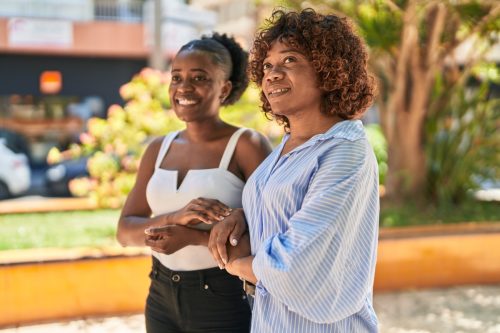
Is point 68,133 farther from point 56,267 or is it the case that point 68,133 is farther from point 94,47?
point 56,267

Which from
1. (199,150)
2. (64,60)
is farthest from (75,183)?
(64,60)

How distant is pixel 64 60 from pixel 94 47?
93 centimetres

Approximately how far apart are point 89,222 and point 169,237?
5462 millimetres

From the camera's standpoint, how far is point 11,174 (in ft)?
39.1

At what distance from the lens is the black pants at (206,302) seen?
2.19 metres

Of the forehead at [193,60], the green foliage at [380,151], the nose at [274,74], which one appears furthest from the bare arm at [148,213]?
the green foliage at [380,151]

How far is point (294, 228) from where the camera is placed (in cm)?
160

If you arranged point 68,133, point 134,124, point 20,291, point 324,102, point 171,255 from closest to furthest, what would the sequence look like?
point 324,102, point 171,255, point 20,291, point 134,124, point 68,133

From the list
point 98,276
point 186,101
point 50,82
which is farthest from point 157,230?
point 50,82

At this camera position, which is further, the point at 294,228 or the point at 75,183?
the point at 75,183

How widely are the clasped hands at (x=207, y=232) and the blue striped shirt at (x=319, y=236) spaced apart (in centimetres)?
9

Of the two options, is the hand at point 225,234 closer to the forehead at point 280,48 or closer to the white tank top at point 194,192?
the white tank top at point 194,192

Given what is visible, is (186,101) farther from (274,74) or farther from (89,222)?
(89,222)

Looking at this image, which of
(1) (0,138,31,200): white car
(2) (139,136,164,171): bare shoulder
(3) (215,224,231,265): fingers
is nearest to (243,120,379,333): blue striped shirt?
(3) (215,224,231,265): fingers
